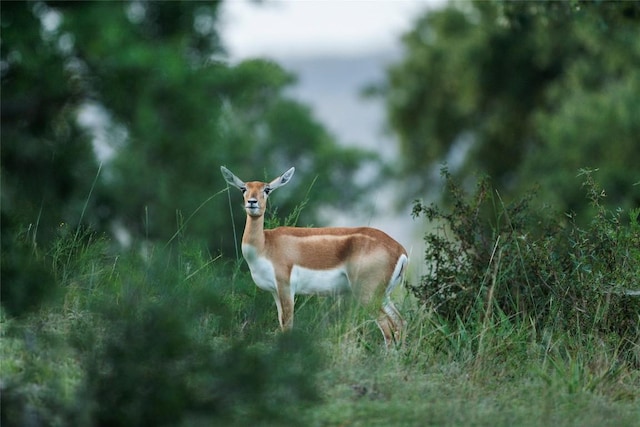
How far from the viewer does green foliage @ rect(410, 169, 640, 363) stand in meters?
8.33

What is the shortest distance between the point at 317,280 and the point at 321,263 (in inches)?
4.8

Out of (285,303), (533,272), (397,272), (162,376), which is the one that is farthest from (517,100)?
(162,376)

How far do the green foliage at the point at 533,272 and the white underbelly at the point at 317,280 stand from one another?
2.38 ft

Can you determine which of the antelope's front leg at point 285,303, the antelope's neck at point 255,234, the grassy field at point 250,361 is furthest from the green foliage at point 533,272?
the antelope's neck at point 255,234

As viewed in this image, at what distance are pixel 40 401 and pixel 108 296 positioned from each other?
73cm

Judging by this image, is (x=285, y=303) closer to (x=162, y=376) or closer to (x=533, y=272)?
(x=533, y=272)

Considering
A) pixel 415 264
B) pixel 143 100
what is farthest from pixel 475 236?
pixel 143 100

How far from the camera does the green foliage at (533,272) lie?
833 centimetres

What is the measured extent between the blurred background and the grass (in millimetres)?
634

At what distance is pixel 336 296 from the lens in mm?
8578

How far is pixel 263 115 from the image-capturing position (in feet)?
165

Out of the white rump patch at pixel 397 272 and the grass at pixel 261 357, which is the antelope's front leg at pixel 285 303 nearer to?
the grass at pixel 261 357

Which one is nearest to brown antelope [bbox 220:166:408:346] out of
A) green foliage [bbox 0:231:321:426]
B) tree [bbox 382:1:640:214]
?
green foliage [bbox 0:231:321:426]

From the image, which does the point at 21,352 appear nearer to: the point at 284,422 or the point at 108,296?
the point at 108,296
